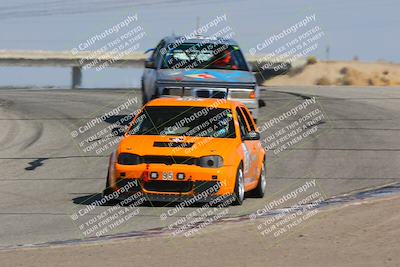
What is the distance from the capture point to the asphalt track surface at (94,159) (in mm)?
11423

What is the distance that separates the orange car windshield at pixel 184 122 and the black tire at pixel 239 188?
2.11ft

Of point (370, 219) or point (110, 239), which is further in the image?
point (370, 219)

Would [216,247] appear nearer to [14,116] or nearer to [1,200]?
[1,200]

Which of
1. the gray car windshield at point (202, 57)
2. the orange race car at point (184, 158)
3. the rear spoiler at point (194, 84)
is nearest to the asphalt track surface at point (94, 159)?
the orange race car at point (184, 158)

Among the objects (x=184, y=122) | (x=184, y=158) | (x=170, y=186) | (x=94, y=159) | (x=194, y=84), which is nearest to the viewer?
(x=170, y=186)

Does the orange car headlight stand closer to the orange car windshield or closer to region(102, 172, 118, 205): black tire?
region(102, 172, 118, 205): black tire

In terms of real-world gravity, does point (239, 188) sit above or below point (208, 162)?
below

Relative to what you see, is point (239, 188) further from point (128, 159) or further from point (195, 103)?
point (195, 103)

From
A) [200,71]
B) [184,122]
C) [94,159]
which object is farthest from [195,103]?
[200,71]

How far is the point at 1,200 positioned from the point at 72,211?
1668 millimetres

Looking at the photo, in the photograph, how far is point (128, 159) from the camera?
1216 centimetres

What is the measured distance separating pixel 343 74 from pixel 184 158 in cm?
7037

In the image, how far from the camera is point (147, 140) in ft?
40.9

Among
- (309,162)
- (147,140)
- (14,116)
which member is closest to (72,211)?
(147,140)
